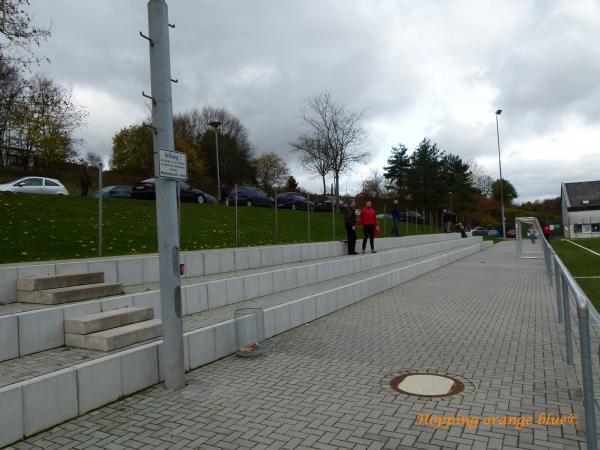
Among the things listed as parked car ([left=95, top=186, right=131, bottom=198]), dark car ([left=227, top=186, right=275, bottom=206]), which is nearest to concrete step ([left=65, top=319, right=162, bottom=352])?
dark car ([left=227, top=186, right=275, bottom=206])

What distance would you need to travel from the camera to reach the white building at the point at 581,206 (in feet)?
222

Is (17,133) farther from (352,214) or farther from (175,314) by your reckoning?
(175,314)

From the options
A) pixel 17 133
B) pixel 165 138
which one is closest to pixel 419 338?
pixel 165 138

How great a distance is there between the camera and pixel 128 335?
507 centimetres

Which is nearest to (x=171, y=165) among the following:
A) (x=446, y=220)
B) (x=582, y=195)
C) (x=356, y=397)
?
(x=356, y=397)

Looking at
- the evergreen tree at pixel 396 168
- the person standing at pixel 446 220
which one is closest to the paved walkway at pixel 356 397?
the person standing at pixel 446 220

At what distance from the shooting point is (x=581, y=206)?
240 ft

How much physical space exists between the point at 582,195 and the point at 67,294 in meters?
85.1

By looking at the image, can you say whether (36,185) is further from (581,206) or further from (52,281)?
(581,206)

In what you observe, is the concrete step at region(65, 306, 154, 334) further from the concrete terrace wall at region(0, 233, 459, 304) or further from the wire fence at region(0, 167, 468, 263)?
the wire fence at region(0, 167, 468, 263)

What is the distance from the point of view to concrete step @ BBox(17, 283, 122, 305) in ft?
18.5

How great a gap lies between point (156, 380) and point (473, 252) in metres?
26.3

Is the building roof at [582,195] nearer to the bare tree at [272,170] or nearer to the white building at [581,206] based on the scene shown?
the white building at [581,206]

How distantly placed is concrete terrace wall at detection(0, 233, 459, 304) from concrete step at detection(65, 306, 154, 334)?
1390 millimetres
